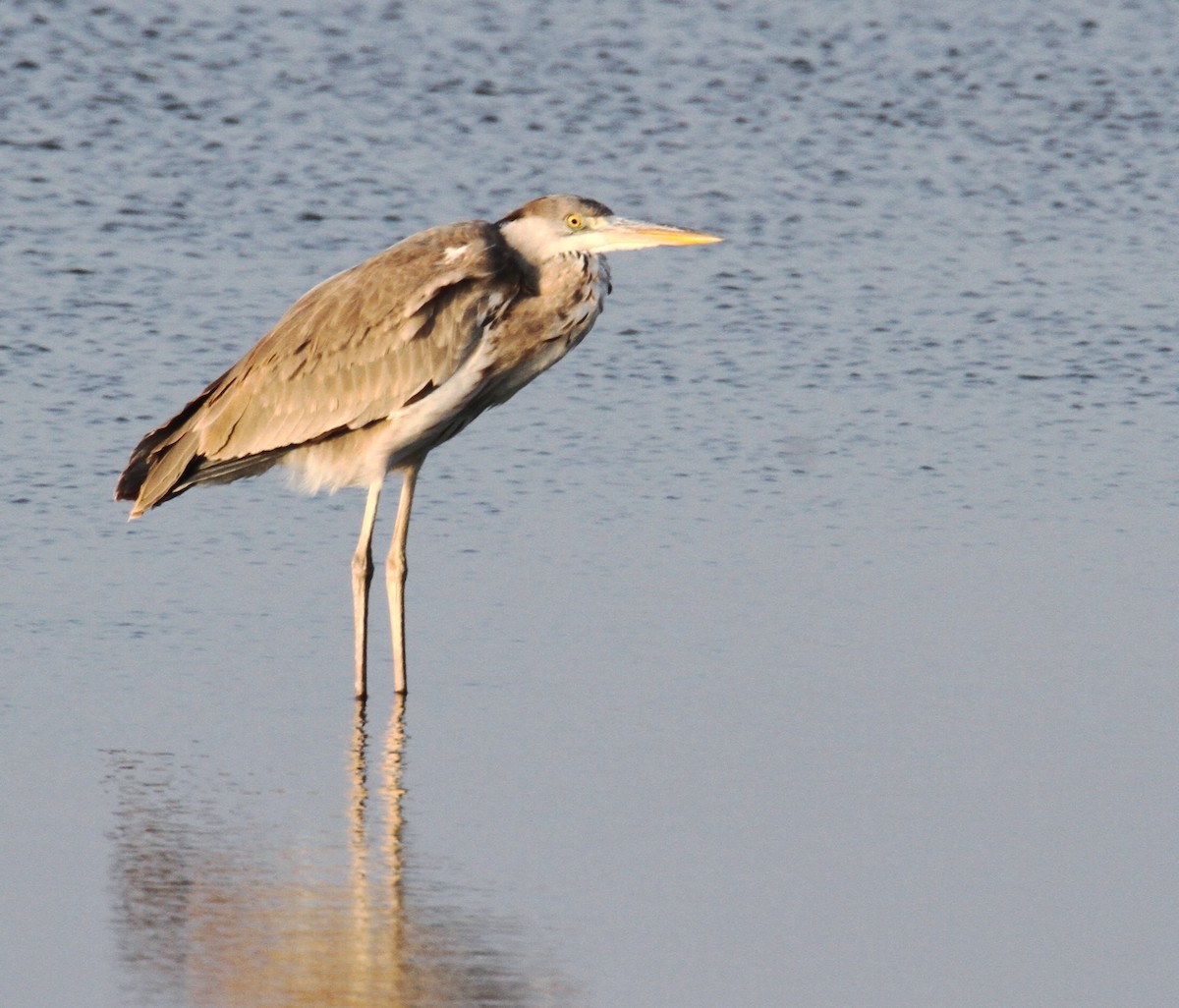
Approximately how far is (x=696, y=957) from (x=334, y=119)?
10.5m

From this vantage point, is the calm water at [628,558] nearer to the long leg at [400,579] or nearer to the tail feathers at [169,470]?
the long leg at [400,579]

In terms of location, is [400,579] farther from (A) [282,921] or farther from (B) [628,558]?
(A) [282,921]

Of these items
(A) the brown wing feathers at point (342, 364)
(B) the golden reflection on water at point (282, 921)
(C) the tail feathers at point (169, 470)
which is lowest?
(B) the golden reflection on water at point (282, 921)

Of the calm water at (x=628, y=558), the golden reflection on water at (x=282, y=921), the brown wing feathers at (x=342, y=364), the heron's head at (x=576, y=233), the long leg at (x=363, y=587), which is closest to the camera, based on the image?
the golden reflection on water at (x=282, y=921)

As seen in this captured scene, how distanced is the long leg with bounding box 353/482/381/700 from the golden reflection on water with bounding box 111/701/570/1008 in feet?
3.42

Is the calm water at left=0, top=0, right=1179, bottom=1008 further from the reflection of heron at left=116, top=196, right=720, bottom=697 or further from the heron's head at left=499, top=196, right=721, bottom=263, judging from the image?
the heron's head at left=499, top=196, right=721, bottom=263

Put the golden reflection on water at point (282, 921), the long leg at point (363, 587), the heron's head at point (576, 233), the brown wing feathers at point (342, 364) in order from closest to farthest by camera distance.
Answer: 1. the golden reflection on water at point (282, 921)
2. the long leg at point (363, 587)
3. the brown wing feathers at point (342, 364)
4. the heron's head at point (576, 233)

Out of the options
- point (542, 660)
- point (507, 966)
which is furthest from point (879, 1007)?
point (542, 660)

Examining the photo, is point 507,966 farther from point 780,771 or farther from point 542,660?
point 542,660

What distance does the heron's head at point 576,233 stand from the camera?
27.7 feet

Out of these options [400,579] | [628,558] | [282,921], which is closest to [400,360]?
[400,579]

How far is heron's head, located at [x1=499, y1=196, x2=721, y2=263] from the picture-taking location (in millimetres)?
8445

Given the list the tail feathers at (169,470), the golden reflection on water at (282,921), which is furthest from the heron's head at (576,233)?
the golden reflection on water at (282,921)

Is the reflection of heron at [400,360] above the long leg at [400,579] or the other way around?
above
